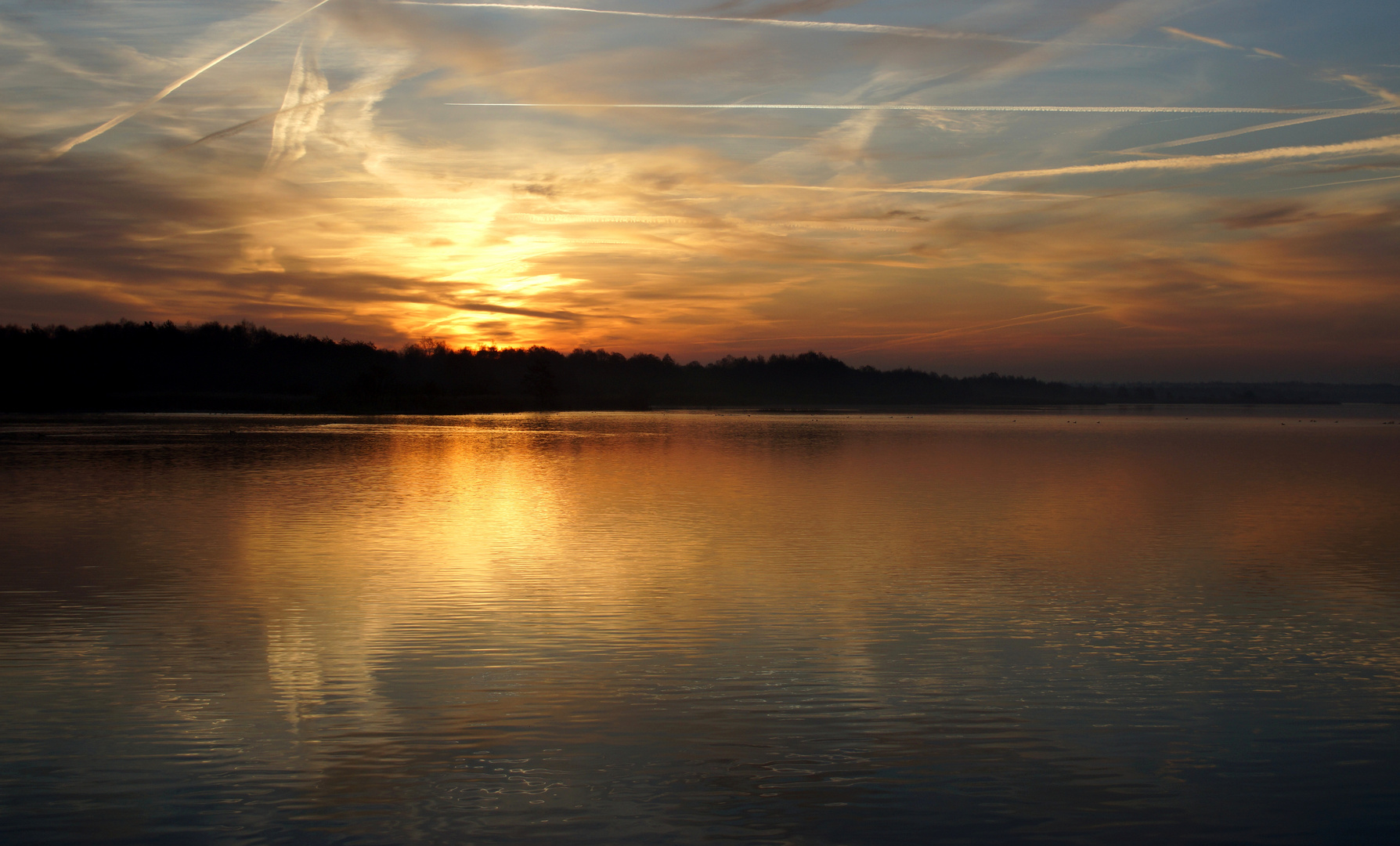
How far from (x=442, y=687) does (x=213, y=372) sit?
164 metres

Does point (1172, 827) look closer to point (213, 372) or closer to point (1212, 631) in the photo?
point (1212, 631)

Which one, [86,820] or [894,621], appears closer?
[86,820]

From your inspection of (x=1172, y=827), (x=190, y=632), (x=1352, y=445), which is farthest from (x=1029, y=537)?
(x=1352, y=445)

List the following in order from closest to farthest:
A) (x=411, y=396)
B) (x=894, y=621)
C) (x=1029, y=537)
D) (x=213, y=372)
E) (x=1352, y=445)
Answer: (x=894, y=621), (x=1029, y=537), (x=1352, y=445), (x=411, y=396), (x=213, y=372)

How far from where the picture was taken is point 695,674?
31.4 feet

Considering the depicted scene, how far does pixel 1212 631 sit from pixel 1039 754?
5061mm

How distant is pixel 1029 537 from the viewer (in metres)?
18.8

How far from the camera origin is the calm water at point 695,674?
261 inches

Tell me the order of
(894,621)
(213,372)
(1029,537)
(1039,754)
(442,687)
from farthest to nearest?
(213,372)
(1029,537)
(894,621)
(442,687)
(1039,754)

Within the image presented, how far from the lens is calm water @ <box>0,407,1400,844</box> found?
663cm

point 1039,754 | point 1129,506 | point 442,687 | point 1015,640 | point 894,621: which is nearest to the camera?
point 1039,754

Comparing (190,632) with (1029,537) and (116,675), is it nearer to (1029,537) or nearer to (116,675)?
(116,675)

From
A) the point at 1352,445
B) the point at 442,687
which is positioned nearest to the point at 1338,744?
the point at 442,687

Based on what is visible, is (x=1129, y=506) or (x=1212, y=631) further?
(x=1129, y=506)
